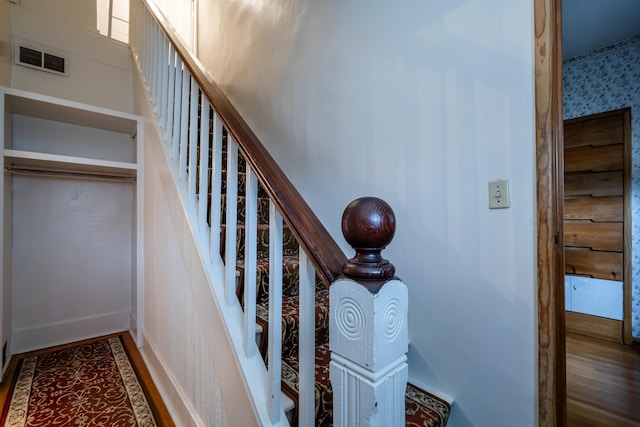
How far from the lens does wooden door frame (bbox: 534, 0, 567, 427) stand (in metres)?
0.94

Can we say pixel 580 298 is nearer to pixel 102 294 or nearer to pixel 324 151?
pixel 324 151

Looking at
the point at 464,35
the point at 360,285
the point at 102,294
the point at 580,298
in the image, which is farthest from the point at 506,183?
the point at 102,294

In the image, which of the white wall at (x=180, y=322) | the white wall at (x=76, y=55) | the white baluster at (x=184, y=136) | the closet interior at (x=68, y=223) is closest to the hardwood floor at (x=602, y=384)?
the white wall at (x=180, y=322)

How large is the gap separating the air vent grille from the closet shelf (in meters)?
0.70

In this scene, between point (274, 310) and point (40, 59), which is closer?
point (274, 310)

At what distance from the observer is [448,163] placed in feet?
3.91

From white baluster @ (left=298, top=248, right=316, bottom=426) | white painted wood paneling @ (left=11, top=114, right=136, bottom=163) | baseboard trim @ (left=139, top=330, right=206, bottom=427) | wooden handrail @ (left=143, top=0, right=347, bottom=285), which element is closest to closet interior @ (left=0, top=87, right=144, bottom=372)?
white painted wood paneling @ (left=11, top=114, right=136, bottom=163)

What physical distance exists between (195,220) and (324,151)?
2.76 feet

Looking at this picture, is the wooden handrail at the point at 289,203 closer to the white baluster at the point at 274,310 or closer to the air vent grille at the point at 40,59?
the white baluster at the point at 274,310

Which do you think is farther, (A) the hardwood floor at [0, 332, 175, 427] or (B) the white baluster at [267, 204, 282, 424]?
(A) the hardwood floor at [0, 332, 175, 427]

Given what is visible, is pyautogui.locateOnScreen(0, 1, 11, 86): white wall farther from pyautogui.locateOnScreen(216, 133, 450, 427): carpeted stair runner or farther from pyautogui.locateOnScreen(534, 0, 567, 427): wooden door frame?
A: pyautogui.locateOnScreen(534, 0, 567, 427): wooden door frame

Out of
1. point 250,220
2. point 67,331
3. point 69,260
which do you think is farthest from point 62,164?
point 250,220

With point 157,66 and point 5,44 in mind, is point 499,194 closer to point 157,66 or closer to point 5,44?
point 157,66

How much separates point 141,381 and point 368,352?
200cm
